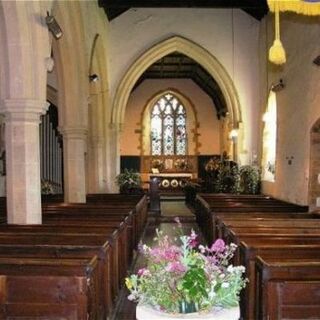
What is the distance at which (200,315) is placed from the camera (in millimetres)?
2227

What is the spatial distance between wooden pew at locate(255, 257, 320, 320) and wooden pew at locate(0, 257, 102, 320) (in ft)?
4.46

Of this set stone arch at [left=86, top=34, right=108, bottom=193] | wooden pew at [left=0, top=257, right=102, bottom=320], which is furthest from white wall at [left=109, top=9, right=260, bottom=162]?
wooden pew at [left=0, top=257, right=102, bottom=320]

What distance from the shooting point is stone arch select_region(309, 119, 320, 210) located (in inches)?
335

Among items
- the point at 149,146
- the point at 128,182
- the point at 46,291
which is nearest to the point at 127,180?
the point at 128,182

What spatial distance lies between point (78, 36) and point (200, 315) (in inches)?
310

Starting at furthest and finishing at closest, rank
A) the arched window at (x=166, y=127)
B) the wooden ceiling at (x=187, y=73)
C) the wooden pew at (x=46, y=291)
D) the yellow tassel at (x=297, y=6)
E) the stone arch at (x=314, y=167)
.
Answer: the arched window at (x=166, y=127)
the wooden ceiling at (x=187, y=73)
the stone arch at (x=314, y=167)
the yellow tassel at (x=297, y=6)
the wooden pew at (x=46, y=291)

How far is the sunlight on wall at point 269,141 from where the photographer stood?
1247 cm

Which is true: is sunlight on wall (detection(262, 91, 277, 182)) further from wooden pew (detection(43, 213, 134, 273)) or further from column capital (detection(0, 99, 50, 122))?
column capital (detection(0, 99, 50, 122))

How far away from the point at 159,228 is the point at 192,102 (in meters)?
11.3

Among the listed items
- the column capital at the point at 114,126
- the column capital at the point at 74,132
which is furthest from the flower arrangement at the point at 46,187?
the column capital at the point at 74,132

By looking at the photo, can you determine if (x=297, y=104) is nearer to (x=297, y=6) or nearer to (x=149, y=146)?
(x=297, y=6)

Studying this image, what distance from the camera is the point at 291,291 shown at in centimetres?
339

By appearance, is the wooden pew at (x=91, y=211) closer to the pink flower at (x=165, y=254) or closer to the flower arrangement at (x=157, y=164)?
the pink flower at (x=165, y=254)

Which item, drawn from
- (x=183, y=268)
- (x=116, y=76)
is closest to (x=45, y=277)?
(x=183, y=268)
